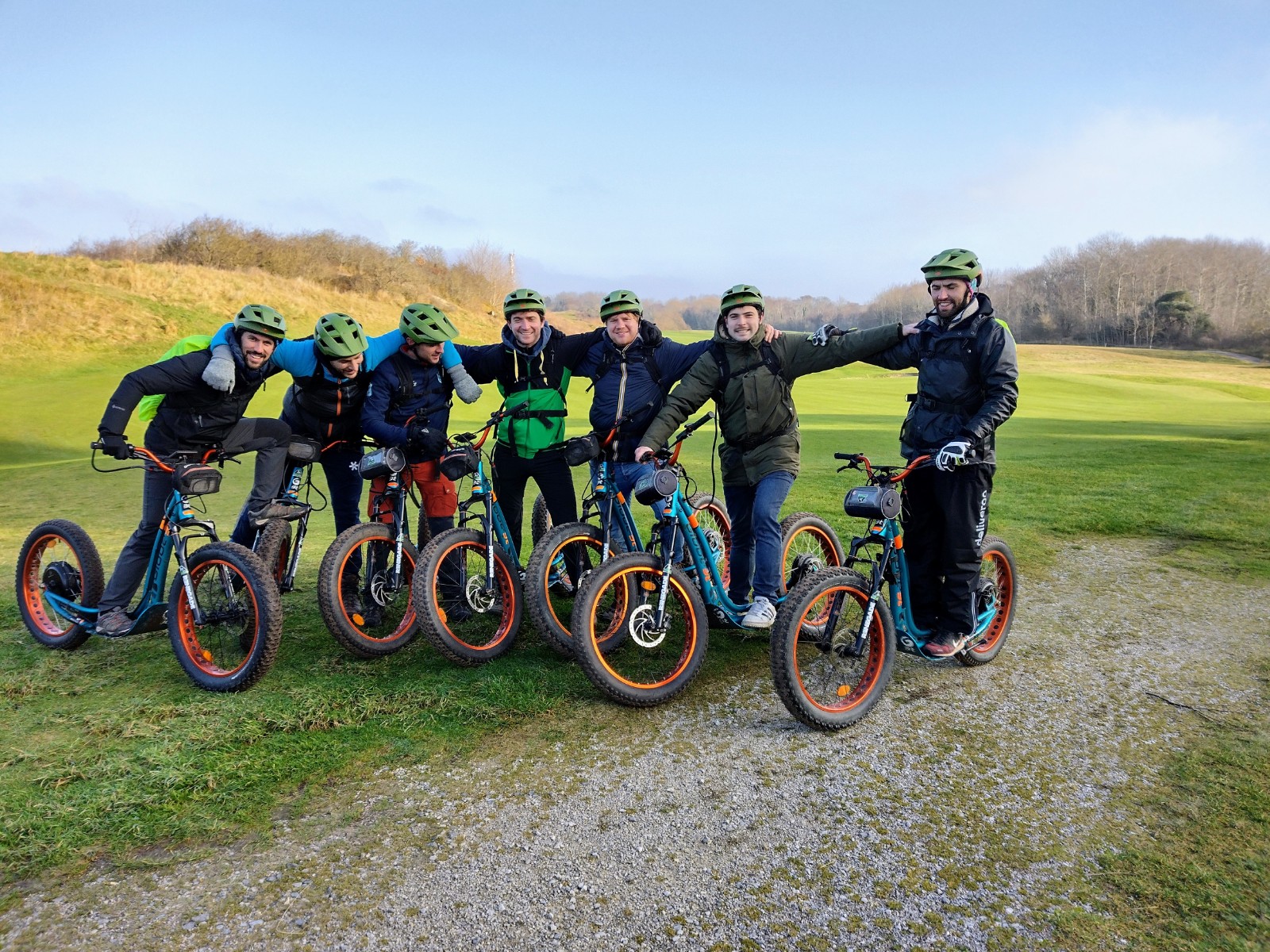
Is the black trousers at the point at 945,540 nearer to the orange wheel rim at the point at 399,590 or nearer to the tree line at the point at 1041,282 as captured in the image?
the orange wheel rim at the point at 399,590

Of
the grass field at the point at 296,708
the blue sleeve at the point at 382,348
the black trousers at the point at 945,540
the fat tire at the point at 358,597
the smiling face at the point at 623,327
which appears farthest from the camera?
the blue sleeve at the point at 382,348

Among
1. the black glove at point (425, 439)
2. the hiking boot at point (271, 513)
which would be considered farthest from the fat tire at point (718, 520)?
the hiking boot at point (271, 513)

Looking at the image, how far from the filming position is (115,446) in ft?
14.2

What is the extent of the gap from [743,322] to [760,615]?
5.51 ft

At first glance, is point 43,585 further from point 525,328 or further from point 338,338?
point 525,328

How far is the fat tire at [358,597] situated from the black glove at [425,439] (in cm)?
54

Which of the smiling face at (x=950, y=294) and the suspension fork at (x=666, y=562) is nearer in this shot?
the suspension fork at (x=666, y=562)

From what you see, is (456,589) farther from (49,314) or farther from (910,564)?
(49,314)

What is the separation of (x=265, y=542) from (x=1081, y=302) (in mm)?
109899

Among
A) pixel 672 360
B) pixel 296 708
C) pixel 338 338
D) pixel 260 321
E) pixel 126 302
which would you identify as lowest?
pixel 296 708

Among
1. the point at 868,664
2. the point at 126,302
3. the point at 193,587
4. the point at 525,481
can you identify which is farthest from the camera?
the point at 126,302

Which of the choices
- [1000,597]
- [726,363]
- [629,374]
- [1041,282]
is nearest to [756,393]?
[726,363]

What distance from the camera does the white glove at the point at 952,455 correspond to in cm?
404

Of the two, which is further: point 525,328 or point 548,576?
point 525,328
